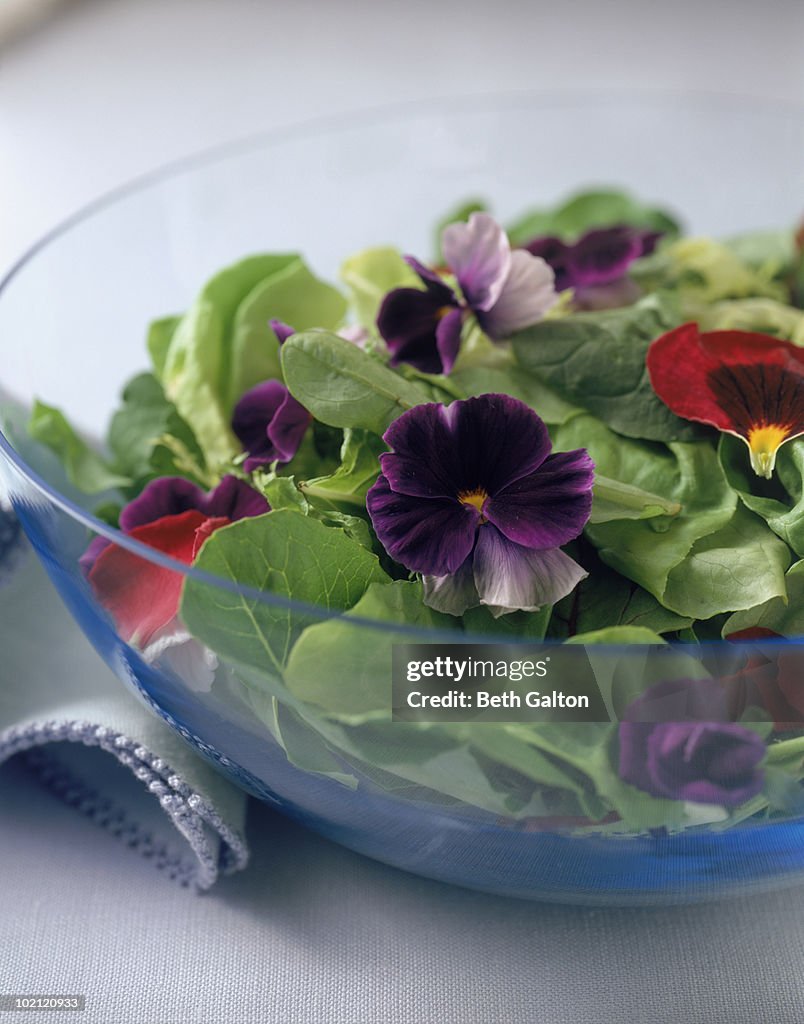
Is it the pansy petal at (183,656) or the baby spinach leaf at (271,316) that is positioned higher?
the baby spinach leaf at (271,316)

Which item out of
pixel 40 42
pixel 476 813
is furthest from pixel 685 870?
pixel 40 42

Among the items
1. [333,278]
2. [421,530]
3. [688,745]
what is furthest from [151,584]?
[333,278]

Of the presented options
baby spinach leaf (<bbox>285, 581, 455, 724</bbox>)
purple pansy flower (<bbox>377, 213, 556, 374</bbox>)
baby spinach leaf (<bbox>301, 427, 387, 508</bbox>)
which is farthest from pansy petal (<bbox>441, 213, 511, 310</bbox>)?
baby spinach leaf (<bbox>285, 581, 455, 724</bbox>)

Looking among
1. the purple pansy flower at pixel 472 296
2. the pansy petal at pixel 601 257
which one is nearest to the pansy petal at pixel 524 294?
the purple pansy flower at pixel 472 296

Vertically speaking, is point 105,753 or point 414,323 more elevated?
point 414,323

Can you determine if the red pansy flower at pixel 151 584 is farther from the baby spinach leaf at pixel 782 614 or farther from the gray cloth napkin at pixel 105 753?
the baby spinach leaf at pixel 782 614

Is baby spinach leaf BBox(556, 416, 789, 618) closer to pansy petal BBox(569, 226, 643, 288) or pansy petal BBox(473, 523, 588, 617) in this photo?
pansy petal BBox(473, 523, 588, 617)

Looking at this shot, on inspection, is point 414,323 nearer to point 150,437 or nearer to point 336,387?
point 336,387
